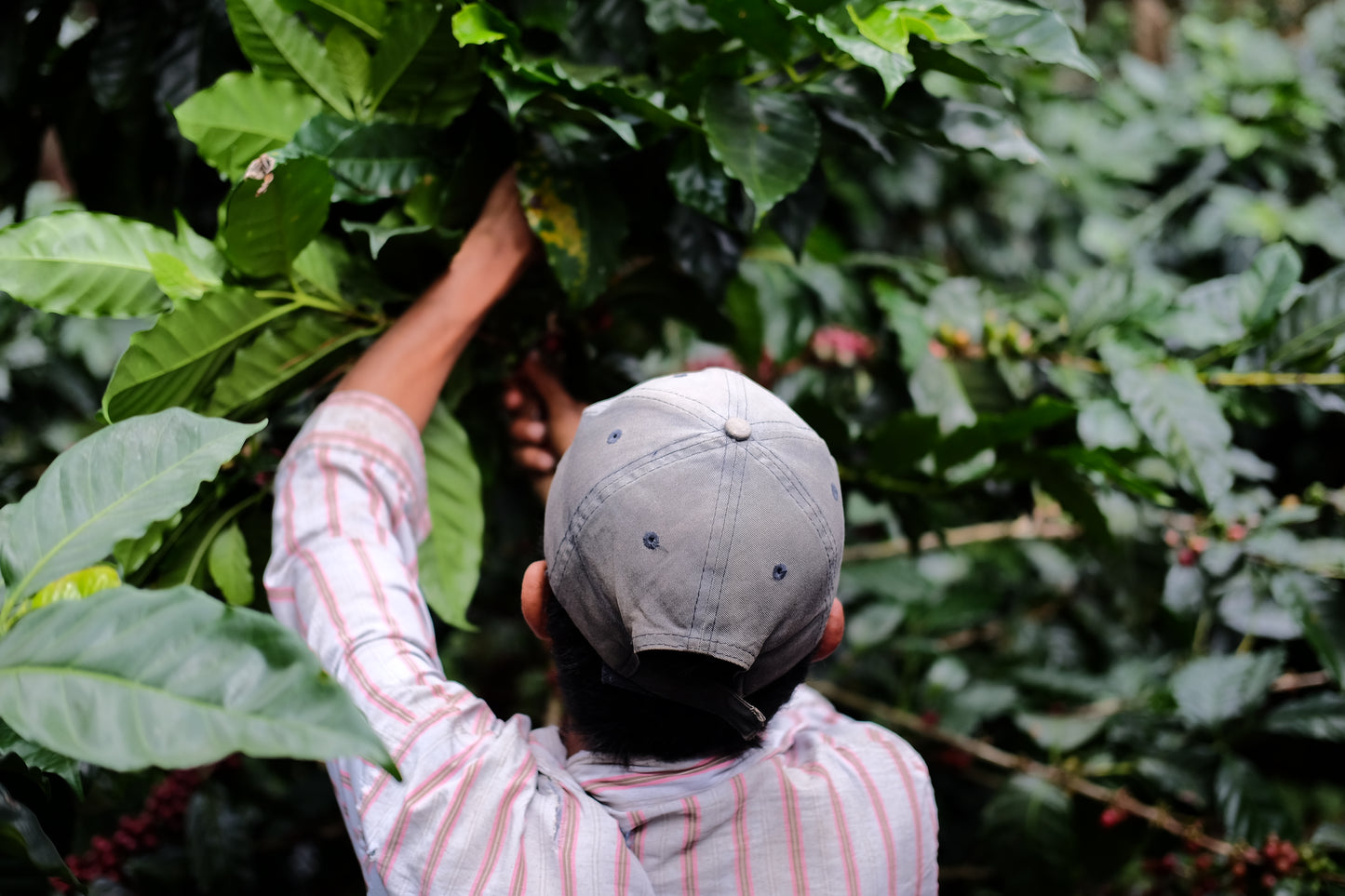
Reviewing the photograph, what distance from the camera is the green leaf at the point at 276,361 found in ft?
2.90

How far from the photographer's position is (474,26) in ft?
2.71

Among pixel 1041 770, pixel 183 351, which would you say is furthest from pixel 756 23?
pixel 1041 770

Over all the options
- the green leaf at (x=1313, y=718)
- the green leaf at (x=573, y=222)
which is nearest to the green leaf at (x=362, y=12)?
the green leaf at (x=573, y=222)

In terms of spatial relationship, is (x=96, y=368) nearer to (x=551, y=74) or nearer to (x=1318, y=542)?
(x=551, y=74)

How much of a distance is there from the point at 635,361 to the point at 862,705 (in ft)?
3.02

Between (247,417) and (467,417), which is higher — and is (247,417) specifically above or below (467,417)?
above

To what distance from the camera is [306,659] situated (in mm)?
505

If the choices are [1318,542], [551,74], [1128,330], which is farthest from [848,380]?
[551,74]

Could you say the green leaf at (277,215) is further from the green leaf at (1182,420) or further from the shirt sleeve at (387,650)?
the green leaf at (1182,420)

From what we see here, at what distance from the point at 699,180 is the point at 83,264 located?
55 centimetres

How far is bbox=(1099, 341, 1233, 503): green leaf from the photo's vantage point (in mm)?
1112

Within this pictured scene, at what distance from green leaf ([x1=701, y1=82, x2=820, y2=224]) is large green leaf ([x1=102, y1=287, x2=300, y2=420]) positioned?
0.43m

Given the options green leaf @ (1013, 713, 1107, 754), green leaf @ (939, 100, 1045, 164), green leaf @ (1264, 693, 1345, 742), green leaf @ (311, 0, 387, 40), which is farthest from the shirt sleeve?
green leaf @ (1264, 693, 1345, 742)

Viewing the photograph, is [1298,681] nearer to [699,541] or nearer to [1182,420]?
[1182,420]
